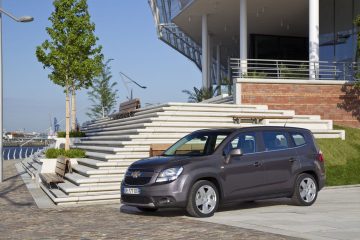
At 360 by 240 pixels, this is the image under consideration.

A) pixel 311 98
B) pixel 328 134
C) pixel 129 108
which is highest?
pixel 311 98

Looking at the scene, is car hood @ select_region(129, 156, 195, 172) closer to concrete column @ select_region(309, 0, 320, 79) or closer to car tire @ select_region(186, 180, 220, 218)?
car tire @ select_region(186, 180, 220, 218)

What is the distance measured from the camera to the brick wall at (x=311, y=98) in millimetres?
22812

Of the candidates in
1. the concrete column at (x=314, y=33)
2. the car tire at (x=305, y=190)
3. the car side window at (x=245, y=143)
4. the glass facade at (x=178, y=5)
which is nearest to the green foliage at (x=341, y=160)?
the car tire at (x=305, y=190)

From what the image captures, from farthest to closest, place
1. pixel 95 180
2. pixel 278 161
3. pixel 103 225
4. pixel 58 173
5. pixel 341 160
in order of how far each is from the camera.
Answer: pixel 341 160 → pixel 58 173 → pixel 95 180 → pixel 278 161 → pixel 103 225

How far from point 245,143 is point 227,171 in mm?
881

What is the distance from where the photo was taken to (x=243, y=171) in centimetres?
1079

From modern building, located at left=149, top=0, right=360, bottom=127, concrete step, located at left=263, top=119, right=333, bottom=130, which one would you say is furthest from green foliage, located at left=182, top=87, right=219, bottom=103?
concrete step, located at left=263, top=119, right=333, bottom=130

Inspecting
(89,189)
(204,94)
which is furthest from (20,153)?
(89,189)

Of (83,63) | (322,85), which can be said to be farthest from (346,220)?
(322,85)

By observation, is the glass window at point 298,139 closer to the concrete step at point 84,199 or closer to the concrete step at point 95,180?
the concrete step at point 84,199

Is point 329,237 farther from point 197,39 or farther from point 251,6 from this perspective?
point 197,39

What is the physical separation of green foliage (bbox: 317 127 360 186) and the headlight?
24.6 ft

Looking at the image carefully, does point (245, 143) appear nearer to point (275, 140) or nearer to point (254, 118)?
point (275, 140)

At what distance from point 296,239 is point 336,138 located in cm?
1271
